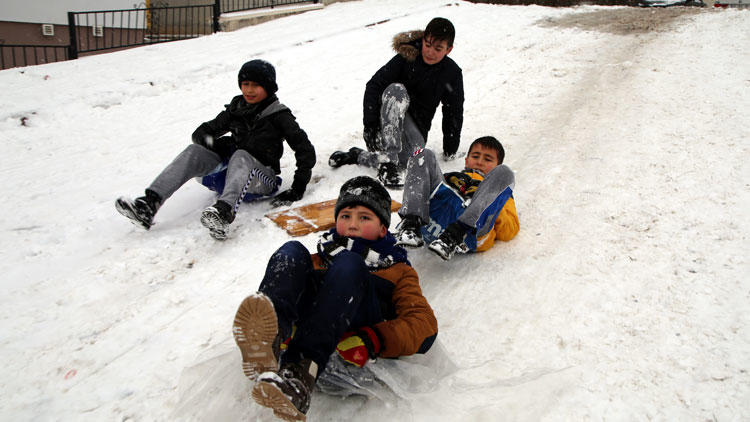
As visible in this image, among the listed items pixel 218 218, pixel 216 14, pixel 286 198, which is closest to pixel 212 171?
pixel 286 198

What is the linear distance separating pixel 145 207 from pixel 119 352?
45.6 inches

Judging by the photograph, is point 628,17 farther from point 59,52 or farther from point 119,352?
point 59,52

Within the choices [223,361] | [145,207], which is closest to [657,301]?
[223,361]

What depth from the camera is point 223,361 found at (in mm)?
1758

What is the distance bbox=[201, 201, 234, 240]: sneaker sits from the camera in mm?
2674

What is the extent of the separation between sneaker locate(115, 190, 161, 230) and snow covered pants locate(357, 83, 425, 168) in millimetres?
1756

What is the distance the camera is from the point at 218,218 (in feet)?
8.82

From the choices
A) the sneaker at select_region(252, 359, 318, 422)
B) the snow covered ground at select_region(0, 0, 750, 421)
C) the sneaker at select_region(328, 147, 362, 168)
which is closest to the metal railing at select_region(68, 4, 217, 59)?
the snow covered ground at select_region(0, 0, 750, 421)

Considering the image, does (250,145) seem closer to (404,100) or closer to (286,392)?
(404,100)

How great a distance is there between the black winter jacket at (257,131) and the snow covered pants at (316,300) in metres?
1.65

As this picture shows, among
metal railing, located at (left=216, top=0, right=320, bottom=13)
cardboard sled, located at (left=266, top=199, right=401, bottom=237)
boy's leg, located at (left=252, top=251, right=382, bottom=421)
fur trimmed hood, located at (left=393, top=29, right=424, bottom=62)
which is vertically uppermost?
metal railing, located at (left=216, top=0, right=320, bottom=13)

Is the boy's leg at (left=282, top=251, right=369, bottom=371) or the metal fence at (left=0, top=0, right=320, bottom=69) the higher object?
the metal fence at (left=0, top=0, right=320, bottom=69)

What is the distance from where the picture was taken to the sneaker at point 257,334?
51.9 inches

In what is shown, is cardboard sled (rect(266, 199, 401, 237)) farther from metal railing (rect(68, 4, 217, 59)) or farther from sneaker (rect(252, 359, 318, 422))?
metal railing (rect(68, 4, 217, 59))
